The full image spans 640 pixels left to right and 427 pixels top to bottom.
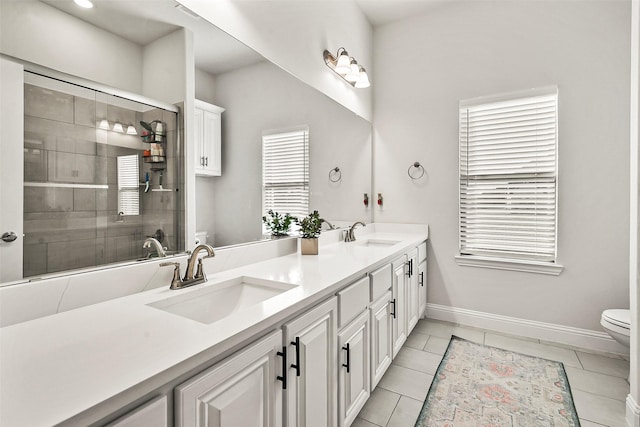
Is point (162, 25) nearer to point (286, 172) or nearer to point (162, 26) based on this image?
point (162, 26)

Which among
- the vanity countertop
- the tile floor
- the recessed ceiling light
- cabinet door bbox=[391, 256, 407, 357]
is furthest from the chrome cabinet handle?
cabinet door bbox=[391, 256, 407, 357]

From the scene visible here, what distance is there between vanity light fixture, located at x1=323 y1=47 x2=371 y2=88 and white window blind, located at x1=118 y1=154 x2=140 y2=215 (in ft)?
5.76

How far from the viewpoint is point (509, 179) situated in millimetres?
2773

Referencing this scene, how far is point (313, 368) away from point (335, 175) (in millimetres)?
1731

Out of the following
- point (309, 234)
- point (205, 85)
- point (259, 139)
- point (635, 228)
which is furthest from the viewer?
point (309, 234)

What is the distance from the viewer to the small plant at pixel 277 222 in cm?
192

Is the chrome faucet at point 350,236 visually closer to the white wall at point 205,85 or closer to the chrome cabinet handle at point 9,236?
the white wall at point 205,85

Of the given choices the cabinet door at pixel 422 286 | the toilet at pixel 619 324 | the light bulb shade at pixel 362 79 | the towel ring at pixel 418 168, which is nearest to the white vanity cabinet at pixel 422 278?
the cabinet door at pixel 422 286

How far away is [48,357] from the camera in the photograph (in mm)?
689

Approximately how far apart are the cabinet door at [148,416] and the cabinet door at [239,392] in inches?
1.5

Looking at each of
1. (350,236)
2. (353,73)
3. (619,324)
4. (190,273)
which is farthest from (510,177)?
(190,273)

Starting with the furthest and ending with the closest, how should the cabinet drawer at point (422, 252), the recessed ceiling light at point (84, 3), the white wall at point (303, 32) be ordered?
the cabinet drawer at point (422, 252) → the white wall at point (303, 32) → the recessed ceiling light at point (84, 3)

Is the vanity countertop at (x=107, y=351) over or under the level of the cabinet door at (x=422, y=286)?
over

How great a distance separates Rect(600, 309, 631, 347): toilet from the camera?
2086 mm
